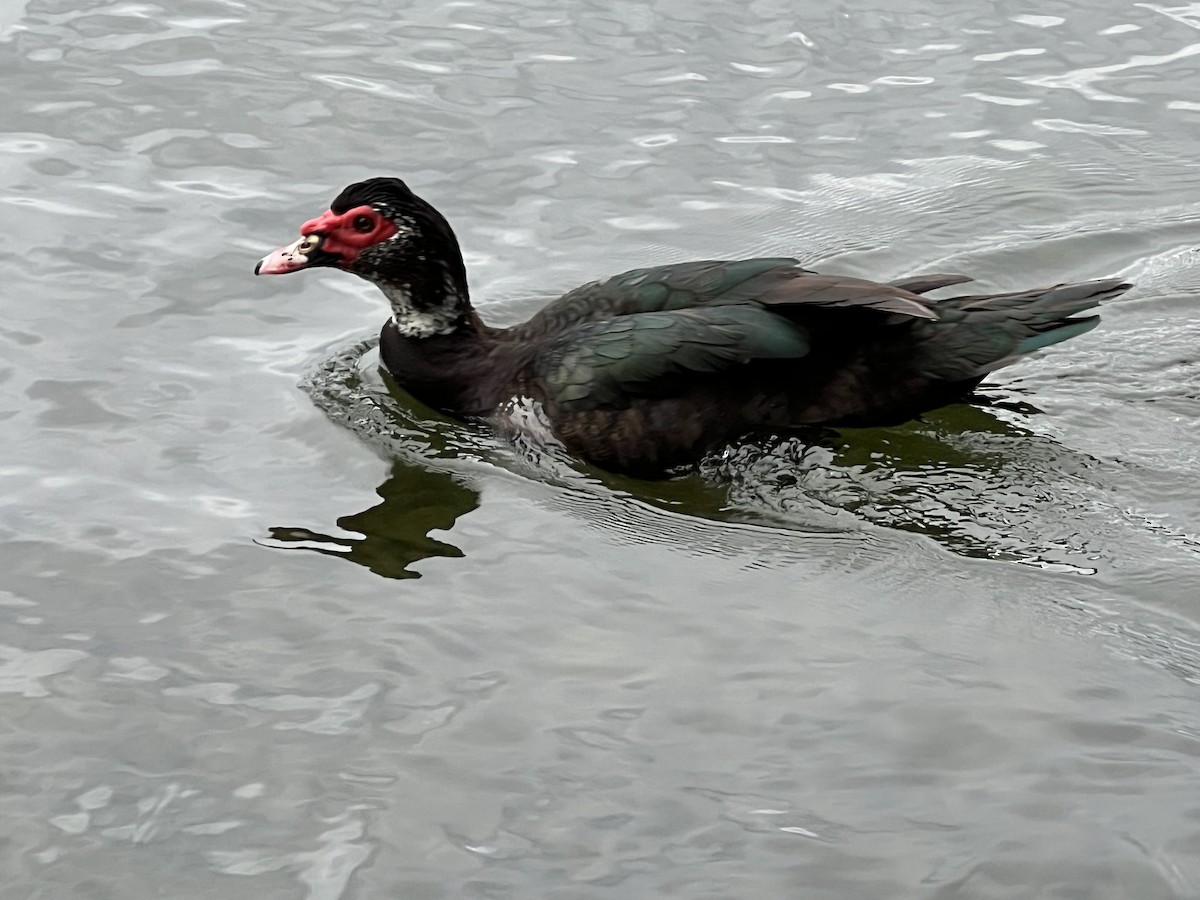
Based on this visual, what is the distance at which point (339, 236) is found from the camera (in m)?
7.32

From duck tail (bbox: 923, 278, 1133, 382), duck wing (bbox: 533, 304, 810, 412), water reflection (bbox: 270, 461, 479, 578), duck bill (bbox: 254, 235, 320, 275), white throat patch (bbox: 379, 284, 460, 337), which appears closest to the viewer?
water reflection (bbox: 270, 461, 479, 578)

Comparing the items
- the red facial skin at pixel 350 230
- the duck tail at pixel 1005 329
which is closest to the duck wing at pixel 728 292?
the duck tail at pixel 1005 329

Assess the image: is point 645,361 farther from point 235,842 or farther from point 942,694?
point 235,842

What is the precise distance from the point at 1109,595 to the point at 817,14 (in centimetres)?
618

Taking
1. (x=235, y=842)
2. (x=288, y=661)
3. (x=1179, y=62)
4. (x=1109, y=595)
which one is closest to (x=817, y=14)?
(x=1179, y=62)

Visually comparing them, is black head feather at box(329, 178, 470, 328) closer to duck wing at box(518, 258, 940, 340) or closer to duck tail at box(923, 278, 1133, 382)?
duck wing at box(518, 258, 940, 340)

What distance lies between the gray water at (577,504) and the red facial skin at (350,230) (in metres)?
0.63

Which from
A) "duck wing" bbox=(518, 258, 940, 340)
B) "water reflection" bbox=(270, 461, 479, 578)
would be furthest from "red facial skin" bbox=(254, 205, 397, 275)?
"water reflection" bbox=(270, 461, 479, 578)

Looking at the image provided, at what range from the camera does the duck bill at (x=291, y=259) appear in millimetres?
7250

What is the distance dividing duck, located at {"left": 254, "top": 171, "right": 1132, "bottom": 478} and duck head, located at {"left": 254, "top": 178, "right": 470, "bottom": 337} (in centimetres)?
3

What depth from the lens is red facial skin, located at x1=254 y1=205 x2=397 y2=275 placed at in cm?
728

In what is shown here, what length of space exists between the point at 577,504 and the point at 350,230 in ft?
5.48

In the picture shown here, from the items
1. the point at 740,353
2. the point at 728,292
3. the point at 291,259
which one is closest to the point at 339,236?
the point at 291,259

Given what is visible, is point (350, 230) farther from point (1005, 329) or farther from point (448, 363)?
point (1005, 329)
